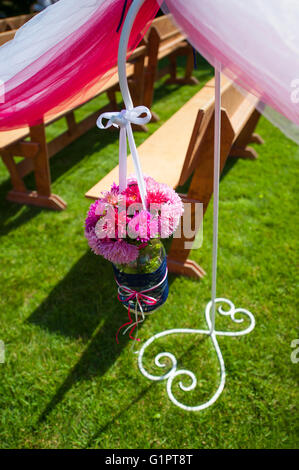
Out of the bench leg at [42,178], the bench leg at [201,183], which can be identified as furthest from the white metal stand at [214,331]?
the bench leg at [42,178]

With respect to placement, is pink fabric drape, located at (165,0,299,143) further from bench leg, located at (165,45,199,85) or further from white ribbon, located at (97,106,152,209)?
bench leg, located at (165,45,199,85)

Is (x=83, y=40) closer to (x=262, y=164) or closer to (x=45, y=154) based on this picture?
(x=45, y=154)

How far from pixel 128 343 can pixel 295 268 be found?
5.04 feet

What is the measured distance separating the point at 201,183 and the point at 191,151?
0.40 m

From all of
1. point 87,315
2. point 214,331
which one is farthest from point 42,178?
point 214,331

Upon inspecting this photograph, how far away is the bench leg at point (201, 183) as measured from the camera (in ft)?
7.25

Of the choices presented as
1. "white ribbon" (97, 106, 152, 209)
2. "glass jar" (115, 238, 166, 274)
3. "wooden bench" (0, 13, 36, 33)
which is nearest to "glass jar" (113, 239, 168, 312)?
"glass jar" (115, 238, 166, 274)

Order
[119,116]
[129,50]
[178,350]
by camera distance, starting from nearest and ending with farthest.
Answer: [119,116] → [129,50] → [178,350]

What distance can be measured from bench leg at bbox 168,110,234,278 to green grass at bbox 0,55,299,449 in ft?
0.39

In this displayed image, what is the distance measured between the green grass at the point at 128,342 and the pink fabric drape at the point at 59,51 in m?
1.53

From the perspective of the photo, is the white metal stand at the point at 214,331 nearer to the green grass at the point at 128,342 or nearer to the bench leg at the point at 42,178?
the green grass at the point at 128,342
